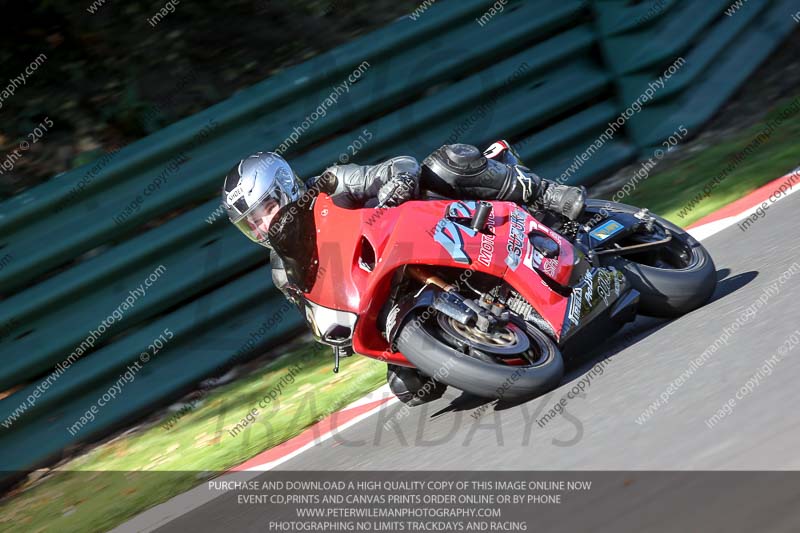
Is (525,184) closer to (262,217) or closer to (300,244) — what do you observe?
(300,244)

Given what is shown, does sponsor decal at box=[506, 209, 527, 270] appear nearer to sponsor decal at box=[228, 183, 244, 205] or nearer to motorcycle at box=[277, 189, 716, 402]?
motorcycle at box=[277, 189, 716, 402]

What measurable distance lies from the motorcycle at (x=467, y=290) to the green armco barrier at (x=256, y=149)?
254 cm

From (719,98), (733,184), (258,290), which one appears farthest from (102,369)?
(719,98)

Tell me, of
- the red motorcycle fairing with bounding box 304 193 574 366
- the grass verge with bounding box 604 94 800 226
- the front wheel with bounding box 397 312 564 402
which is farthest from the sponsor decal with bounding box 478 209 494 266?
the grass verge with bounding box 604 94 800 226

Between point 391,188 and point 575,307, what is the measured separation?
994mm

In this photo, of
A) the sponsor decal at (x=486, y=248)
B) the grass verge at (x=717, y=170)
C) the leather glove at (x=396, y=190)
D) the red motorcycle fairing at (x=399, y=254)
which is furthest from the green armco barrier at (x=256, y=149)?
the sponsor decal at (x=486, y=248)

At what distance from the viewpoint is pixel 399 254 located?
174 inches

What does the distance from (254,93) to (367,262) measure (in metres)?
3.26

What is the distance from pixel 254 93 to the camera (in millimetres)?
7461

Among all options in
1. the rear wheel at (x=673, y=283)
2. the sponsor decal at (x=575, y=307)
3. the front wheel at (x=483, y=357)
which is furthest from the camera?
the rear wheel at (x=673, y=283)

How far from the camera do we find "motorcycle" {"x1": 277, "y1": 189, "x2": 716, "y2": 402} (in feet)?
14.2

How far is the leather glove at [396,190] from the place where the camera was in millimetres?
4539

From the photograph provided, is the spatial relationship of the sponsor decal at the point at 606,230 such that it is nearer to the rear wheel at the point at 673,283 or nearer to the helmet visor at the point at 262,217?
the rear wheel at the point at 673,283

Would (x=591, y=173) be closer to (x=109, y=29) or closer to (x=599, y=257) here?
(x=599, y=257)
